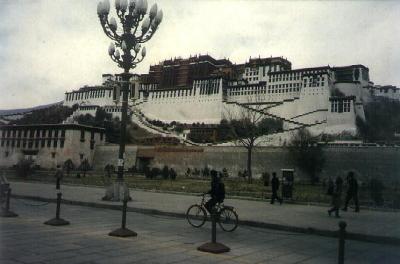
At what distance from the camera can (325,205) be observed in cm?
1816

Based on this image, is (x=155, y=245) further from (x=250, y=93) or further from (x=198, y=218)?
(x=250, y=93)

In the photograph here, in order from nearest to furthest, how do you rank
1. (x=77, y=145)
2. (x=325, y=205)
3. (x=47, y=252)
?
(x=47, y=252) < (x=325, y=205) < (x=77, y=145)

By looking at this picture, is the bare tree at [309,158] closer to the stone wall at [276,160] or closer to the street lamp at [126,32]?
the stone wall at [276,160]

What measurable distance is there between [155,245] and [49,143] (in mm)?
59765

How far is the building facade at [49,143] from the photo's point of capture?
62250mm

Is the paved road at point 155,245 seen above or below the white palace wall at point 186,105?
below

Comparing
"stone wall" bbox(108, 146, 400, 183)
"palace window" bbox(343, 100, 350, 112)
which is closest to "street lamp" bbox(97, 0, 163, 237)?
"stone wall" bbox(108, 146, 400, 183)

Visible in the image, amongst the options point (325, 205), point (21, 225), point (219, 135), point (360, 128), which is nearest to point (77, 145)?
point (219, 135)

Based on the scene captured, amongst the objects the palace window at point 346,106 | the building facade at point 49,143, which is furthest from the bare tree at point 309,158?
the building facade at point 49,143

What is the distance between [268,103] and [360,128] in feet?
66.2

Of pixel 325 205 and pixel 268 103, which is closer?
pixel 325 205

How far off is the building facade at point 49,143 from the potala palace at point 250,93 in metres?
12.3

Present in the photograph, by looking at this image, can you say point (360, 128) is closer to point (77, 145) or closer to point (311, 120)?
point (311, 120)

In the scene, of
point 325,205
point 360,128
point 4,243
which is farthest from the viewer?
point 360,128
